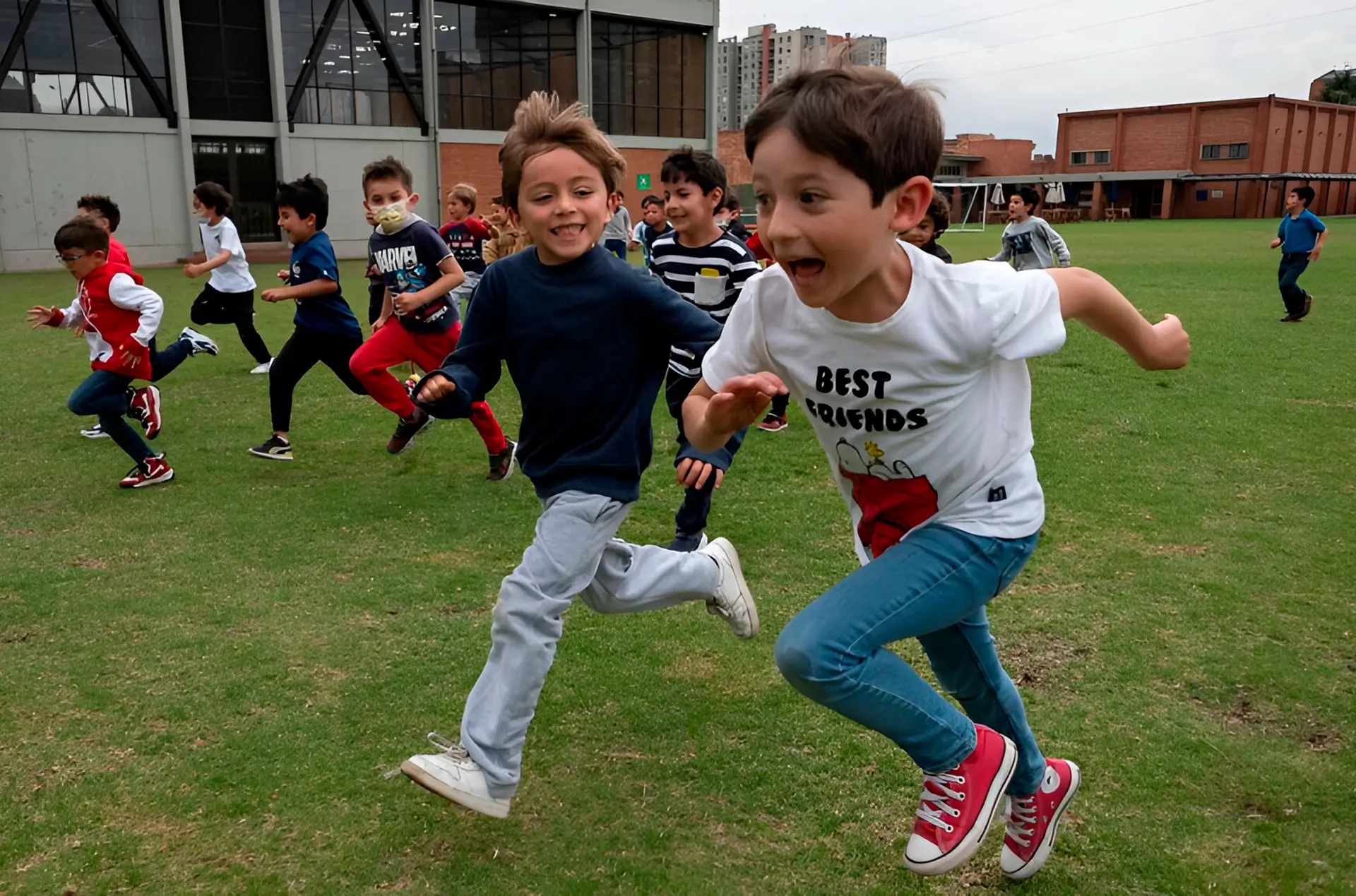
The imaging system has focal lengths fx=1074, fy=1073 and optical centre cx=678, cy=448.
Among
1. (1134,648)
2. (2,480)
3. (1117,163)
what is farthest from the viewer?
(1117,163)

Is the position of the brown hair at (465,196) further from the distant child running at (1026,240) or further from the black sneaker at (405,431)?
the distant child running at (1026,240)

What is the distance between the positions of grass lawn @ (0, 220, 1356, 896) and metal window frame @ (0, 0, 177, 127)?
2362cm

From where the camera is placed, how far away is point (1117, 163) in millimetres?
73000

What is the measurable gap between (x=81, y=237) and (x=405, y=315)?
1.93 metres

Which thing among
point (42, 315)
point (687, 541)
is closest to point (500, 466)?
point (687, 541)

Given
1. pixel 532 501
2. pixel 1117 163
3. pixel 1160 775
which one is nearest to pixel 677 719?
pixel 1160 775

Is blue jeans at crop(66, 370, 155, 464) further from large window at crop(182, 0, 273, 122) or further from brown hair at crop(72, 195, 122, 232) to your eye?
large window at crop(182, 0, 273, 122)

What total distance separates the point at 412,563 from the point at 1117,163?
77.3m

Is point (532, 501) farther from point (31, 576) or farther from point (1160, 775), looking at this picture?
point (1160, 775)

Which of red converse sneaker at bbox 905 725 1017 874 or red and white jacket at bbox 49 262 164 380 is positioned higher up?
red and white jacket at bbox 49 262 164 380

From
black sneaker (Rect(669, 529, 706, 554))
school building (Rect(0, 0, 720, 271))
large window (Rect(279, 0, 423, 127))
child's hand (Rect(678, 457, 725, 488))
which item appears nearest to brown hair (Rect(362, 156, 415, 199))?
black sneaker (Rect(669, 529, 706, 554))

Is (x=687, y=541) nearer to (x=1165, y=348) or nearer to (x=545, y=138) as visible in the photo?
(x=545, y=138)

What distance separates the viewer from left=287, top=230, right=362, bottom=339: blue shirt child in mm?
7160

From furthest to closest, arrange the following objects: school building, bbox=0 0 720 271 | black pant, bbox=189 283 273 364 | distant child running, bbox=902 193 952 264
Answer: school building, bbox=0 0 720 271 < black pant, bbox=189 283 273 364 < distant child running, bbox=902 193 952 264
